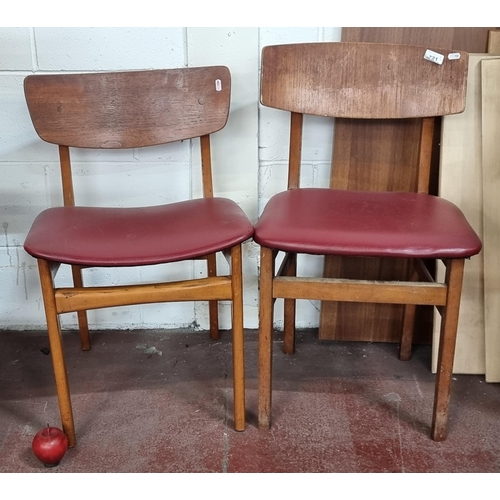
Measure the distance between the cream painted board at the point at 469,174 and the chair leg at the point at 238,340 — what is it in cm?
70

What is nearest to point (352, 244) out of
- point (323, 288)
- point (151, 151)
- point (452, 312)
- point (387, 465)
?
point (323, 288)

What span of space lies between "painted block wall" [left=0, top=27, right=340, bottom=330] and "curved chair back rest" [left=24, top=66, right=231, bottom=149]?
0.15 m

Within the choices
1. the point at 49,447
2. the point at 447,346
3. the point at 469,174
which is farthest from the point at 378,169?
the point at 49,447

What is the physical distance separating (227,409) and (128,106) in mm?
871

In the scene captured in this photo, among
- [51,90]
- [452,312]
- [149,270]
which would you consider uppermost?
[51,90]

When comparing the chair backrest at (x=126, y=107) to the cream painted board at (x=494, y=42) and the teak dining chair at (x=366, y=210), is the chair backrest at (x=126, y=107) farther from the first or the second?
the cream painted board at (x=494, y=42)

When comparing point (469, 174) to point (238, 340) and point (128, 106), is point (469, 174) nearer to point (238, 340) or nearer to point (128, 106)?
point (238, 340)

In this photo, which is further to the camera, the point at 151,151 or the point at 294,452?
the point at 151,151

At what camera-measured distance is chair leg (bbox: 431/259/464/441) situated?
1476mm

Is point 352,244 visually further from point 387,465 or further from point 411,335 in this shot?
point 411,335

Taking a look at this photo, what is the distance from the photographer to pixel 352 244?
1426mm

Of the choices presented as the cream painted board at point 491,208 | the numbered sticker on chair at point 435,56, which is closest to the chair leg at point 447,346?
the cream painted board at point 491,208

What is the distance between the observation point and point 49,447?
1490 mm
